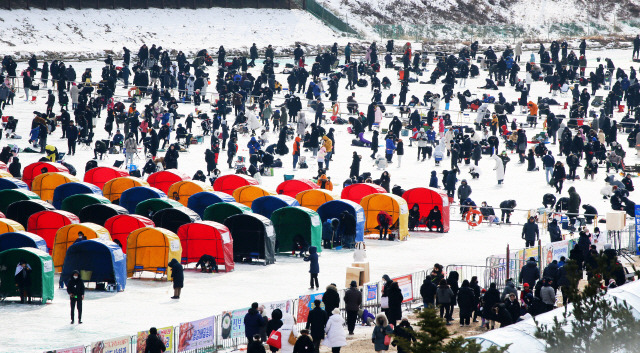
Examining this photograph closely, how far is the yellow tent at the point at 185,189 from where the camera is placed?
108 ft

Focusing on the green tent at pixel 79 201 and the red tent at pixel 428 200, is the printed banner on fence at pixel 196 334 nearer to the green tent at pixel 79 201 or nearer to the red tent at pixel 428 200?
the green tent at pixel 79 201

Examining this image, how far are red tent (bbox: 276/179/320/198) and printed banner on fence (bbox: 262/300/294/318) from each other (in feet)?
47.4

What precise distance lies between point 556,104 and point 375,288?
31604 millimetres

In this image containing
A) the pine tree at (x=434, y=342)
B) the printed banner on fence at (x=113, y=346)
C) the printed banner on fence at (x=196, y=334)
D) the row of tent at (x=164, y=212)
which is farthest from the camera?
the row of tent at (x=164, y=212)

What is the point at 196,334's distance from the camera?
61.7ft

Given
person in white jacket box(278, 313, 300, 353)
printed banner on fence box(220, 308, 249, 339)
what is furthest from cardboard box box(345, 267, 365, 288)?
person in white jacket box(278, 313, 300, 353)

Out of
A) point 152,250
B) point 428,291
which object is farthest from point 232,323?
point 152,250

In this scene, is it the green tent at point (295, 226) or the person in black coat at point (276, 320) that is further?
the green tent at point (295, 226)

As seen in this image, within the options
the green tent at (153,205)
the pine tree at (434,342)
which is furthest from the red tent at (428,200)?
the pine tree at (434,342)

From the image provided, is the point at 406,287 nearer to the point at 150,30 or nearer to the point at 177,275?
the point at 177,275

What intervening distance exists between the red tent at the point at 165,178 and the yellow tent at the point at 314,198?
4.37 metres

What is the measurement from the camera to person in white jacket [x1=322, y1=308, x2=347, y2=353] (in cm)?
1855

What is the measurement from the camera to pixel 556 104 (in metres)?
52.0

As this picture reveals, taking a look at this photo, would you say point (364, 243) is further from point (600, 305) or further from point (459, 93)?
point (459, 93)
